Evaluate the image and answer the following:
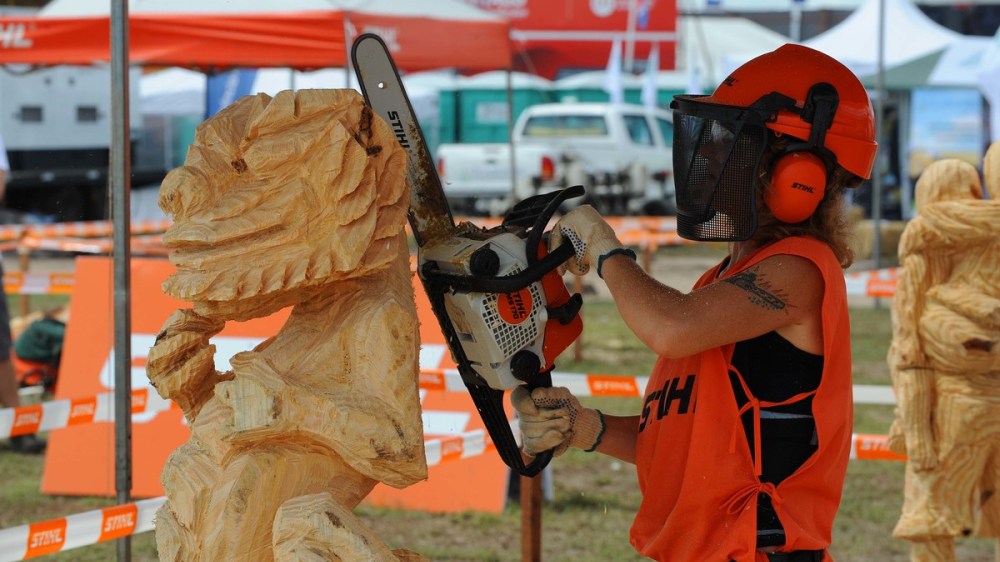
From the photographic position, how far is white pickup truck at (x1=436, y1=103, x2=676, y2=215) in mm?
15992

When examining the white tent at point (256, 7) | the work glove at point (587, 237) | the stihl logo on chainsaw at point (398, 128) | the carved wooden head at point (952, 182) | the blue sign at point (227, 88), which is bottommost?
the work glove at point (587, 237)

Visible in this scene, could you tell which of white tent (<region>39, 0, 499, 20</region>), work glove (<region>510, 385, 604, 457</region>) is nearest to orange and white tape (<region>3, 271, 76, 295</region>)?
white tent (<region>39, 0, 499, 20</region>)

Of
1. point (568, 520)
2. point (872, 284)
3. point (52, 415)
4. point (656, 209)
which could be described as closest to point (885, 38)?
point (656, 209)

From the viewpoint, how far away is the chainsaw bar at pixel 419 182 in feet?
7.33

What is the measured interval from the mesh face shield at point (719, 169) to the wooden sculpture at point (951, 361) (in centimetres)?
215

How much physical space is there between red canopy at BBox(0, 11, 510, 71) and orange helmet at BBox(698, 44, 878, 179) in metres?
5.02

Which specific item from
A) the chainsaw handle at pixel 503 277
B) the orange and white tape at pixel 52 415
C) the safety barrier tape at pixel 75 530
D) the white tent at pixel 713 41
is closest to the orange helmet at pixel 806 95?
the chainsaw handle at pixel 503 277

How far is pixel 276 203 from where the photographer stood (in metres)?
1.92

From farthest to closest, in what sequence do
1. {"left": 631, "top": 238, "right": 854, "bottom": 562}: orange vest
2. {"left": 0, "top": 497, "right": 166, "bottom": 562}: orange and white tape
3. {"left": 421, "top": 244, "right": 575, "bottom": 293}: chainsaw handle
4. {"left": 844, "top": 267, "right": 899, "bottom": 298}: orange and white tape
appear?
{"left": 844, "top": 267, "right": 899, "bottom": 298}: orange and white tape, {"left": 0, "top": 497, "right": 166, "bottom": 562}: orange and white tape, {"left": 631, "top": 238, "right": 854, "bottom": 562}: orange vest, {"left": 421, "top": 244, "right": 575, "bottom": 293}: chainsaw handle

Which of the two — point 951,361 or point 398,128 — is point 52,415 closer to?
point 398,128

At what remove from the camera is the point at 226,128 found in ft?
6.46

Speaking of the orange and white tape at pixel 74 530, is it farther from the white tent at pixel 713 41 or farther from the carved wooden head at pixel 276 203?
the white tent at pixel 713 41

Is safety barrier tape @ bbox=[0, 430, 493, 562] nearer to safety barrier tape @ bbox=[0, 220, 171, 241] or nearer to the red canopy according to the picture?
the red canopy

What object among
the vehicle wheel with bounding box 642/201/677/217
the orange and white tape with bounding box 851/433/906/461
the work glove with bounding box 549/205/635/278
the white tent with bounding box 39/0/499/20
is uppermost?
the white tent with bounding box 39/0/499/20
